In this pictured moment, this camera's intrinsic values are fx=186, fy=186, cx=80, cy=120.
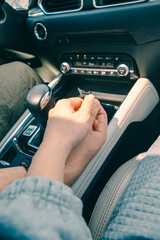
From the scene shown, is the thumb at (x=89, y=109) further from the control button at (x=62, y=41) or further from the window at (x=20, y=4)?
the window at (x=20, y=4)

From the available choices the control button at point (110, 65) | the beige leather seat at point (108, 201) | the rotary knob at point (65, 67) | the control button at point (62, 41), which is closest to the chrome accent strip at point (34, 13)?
the control button at point (62, 41)

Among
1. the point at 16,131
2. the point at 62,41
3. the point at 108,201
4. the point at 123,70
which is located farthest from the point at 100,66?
the point at 108,201

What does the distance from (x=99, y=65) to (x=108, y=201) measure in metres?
0.66

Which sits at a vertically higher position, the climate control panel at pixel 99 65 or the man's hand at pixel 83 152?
the climate control panel at pixel 99 65

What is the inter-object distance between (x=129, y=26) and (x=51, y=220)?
784mm

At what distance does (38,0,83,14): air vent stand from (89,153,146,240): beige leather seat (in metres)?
0.75

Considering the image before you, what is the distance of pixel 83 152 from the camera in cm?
51

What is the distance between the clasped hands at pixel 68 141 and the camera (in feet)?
1.29

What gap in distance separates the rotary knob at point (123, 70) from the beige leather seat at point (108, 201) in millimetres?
440

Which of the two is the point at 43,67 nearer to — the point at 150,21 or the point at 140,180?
the point at 150,21

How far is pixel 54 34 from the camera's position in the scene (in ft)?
3.35

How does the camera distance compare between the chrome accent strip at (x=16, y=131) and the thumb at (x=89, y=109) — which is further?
the chrome accent strip at (x=16, y=131)

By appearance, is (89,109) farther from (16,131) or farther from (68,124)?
(16,131)

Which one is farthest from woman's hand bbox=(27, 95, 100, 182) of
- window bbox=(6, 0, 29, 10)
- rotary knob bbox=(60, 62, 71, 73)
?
window bbox=(6, 0, 29, 10)
